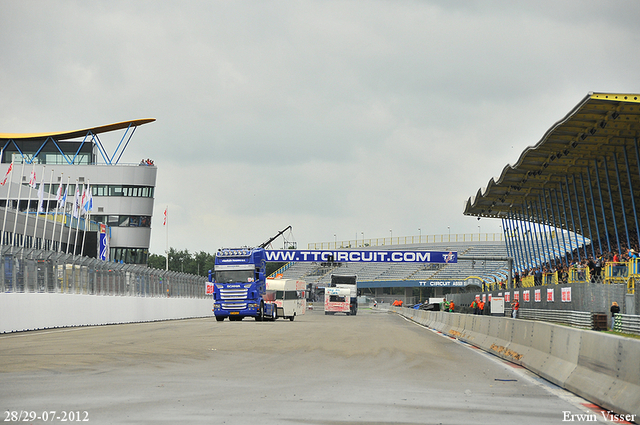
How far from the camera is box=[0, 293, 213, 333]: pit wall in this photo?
2515 centimetres

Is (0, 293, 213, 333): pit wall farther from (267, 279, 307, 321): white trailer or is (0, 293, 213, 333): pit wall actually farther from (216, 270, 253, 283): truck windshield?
(267, 279, 307, 321): white trailer

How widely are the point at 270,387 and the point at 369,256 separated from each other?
62.3 meters

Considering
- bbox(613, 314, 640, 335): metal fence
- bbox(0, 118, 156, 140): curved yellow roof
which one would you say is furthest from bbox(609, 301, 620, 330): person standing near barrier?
bbox(0, 118, 156, 140): curved yellow roof

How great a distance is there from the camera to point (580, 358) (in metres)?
10.7

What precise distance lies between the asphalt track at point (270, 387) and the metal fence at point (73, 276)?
8.30 m

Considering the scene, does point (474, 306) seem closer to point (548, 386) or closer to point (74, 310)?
point (74, 310)

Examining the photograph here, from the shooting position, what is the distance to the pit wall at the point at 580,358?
8445mm

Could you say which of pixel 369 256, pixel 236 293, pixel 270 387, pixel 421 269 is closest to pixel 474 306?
pixel 236 293

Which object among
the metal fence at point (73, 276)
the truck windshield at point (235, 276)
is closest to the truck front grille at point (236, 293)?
the truck windshield at point (235, 276)

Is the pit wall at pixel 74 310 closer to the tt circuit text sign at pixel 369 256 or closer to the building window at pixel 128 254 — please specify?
the tt circuit text sign at pixel 369 256

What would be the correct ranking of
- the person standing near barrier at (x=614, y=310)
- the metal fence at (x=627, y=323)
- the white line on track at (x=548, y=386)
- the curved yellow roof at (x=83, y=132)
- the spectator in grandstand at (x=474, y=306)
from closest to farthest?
the white line on track at (x=548, y=386)
the metal fence at (x=627, y=323)
the person standing near barrier at (x=614, y=310)
the spectator in grandstand at (x=474, y=306)
the curved yellow roof at (x=83, y=132)

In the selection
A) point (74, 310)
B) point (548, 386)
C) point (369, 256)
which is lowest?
point (548, 386)

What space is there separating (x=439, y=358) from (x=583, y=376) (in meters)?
6.39

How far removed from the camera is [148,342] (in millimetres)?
20219
